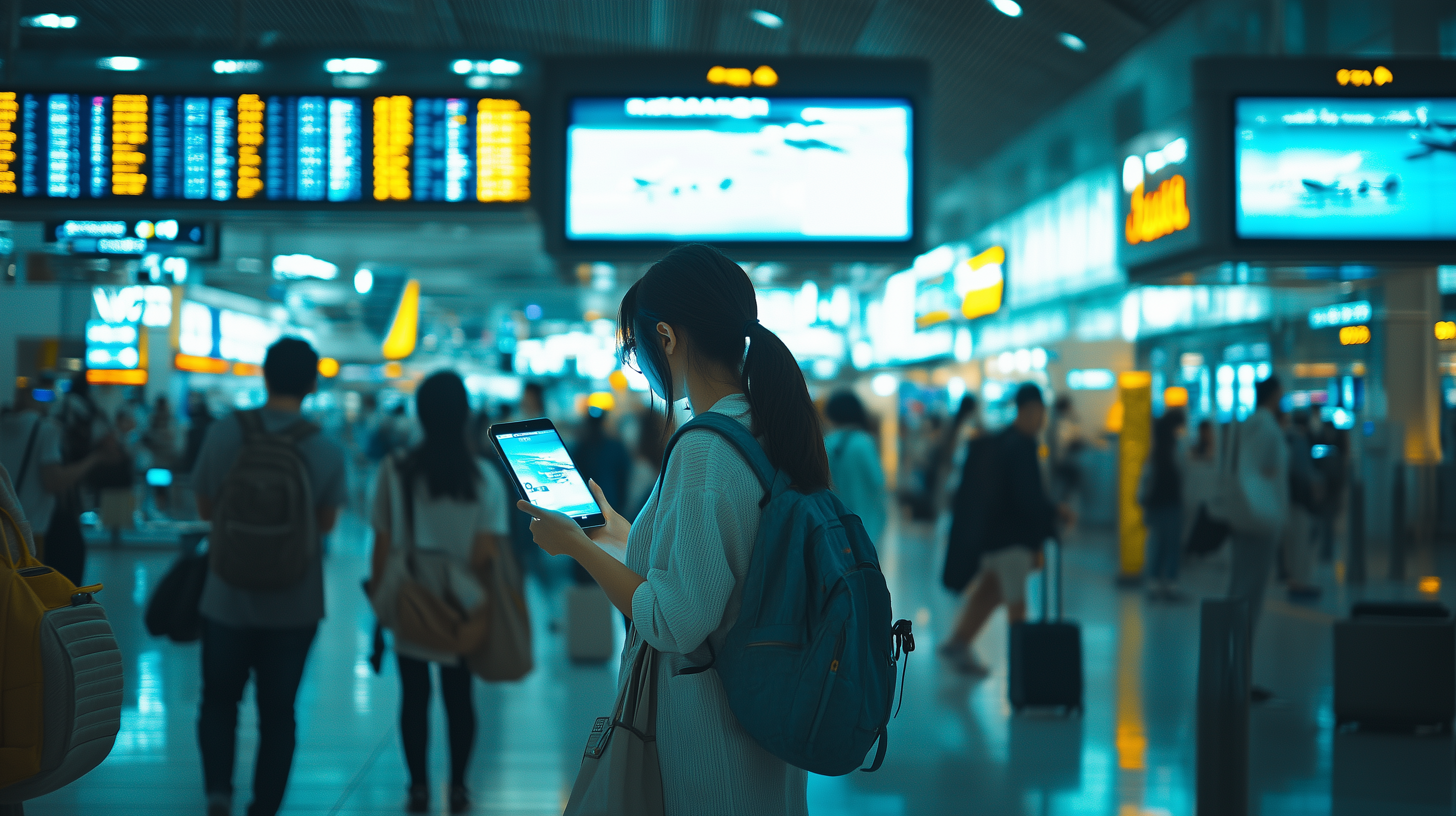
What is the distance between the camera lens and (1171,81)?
9.10 metres

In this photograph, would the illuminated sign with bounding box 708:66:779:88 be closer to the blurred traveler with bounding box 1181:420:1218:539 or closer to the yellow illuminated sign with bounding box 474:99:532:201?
the yellow illuminated sign with bounding box 474:99:532:201

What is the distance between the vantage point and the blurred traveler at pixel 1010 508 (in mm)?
6863

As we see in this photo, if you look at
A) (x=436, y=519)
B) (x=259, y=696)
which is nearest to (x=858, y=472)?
(x=436, y=519)

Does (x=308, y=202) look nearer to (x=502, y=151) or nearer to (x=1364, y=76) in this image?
(x=502, y=151)

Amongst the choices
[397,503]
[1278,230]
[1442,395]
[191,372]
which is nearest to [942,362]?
[1442,395]

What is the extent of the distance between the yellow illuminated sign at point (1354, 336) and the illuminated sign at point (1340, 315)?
0.05m

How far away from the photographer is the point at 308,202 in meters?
5.02

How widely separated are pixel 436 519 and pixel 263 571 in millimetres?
703

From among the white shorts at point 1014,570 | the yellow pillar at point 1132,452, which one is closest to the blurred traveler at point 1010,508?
the white shorts at point 1014,570

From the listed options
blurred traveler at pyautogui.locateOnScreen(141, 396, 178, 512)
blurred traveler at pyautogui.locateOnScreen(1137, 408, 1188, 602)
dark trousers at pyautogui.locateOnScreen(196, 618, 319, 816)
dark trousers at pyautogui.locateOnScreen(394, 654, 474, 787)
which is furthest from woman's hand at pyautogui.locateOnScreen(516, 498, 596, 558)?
blurred traveler at pyautogui.locateOnScreen(141, 396, 178, 512)

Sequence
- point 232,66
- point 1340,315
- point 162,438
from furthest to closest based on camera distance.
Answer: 1. point 162,438
2. point 1340,315
3. point 232,66

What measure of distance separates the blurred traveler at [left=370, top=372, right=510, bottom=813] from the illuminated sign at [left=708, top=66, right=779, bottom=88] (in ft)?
6.05

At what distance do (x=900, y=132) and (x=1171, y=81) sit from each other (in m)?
5.16

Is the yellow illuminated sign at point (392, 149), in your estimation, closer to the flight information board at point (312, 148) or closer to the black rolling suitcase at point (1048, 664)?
the flight information board at point (312, 148)
